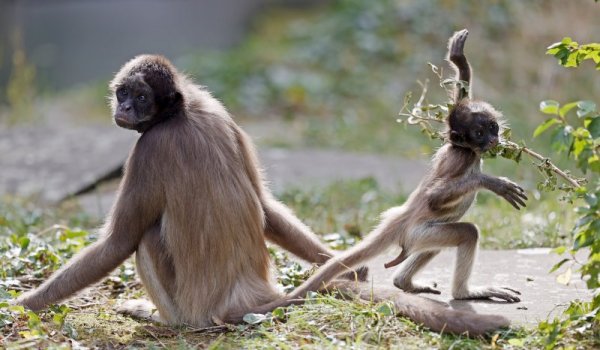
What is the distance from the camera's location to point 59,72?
20.6m

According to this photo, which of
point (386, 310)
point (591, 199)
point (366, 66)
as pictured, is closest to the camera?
point (591, 199)

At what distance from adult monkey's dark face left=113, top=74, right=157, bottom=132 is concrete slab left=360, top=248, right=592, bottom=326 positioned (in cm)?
180

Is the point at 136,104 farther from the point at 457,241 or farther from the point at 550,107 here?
the point at 550,107

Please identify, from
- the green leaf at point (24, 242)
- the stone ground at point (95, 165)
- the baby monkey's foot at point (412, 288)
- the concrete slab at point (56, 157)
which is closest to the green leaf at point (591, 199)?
the baby monkey's foot at point (412, 288)

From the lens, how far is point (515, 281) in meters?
6.74

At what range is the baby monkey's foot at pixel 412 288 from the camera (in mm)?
6352

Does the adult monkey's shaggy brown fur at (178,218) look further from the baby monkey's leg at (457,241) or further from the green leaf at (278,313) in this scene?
the baby monkey's leg at (457,241)

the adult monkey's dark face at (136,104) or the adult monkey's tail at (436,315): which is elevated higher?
the adult monkey's dark face at (136,104)

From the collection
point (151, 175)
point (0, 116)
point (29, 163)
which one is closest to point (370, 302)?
point (151, 175)

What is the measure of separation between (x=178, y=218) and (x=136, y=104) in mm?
788

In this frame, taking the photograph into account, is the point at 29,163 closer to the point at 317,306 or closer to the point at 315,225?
the point at 315,225

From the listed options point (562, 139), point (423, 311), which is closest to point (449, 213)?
point (423, 311)

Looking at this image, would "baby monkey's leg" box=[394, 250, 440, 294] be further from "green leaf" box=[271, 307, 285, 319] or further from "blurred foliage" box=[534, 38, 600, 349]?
"blurred foliage" box=[534, 38, 600, 349]

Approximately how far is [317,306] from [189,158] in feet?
4.03
